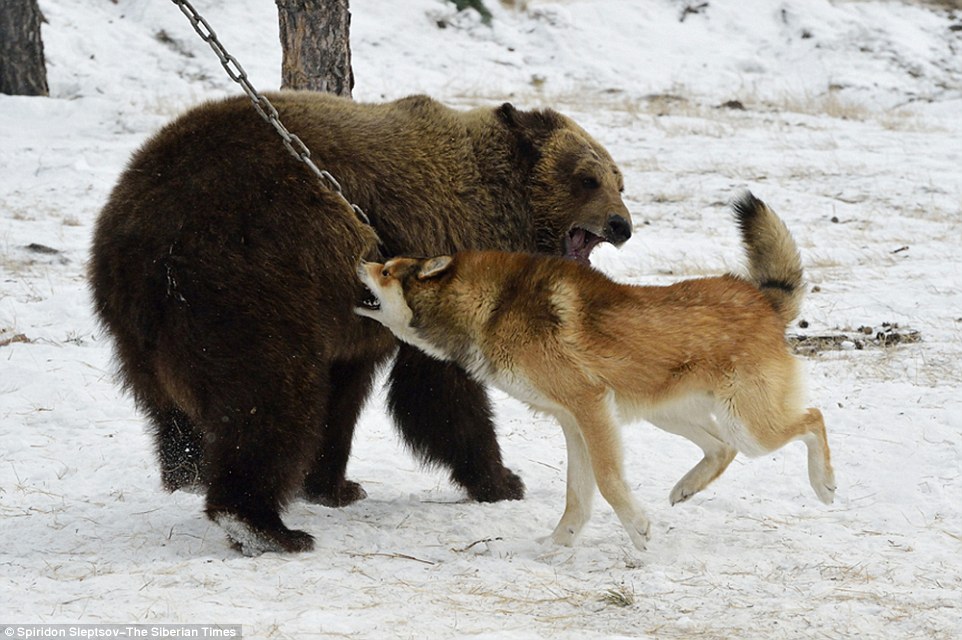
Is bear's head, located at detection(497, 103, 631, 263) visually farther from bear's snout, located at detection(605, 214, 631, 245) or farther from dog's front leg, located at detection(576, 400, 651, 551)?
dog's front leg, located at detection(576, 400, 651, 551)

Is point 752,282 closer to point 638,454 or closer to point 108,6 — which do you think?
point 638,454

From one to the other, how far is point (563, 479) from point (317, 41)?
433 cm

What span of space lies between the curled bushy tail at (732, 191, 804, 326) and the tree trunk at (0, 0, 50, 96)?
13.3m

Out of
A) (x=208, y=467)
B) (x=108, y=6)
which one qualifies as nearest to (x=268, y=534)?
(x=208, y=467)

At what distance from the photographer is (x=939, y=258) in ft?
39.9

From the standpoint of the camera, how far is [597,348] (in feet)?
17.2

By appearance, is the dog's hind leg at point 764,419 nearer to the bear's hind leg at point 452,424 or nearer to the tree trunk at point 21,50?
the bear's hind leg at point 452,424

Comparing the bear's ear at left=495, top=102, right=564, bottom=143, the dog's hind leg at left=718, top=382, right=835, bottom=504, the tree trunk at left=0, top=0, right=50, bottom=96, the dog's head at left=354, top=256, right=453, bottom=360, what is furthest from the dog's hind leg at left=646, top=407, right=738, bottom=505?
the tree trunk at left=0, top=0, right=50, bottom=96

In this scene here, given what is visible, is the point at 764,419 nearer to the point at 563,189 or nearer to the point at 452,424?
the point at 452,424

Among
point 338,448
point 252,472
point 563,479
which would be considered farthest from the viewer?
point 563,479

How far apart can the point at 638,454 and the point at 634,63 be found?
19.2 metres

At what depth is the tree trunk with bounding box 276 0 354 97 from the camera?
29.7ft

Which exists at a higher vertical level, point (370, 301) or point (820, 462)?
point (370, 301)

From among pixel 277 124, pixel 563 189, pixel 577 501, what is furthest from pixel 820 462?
pixel 277 124
